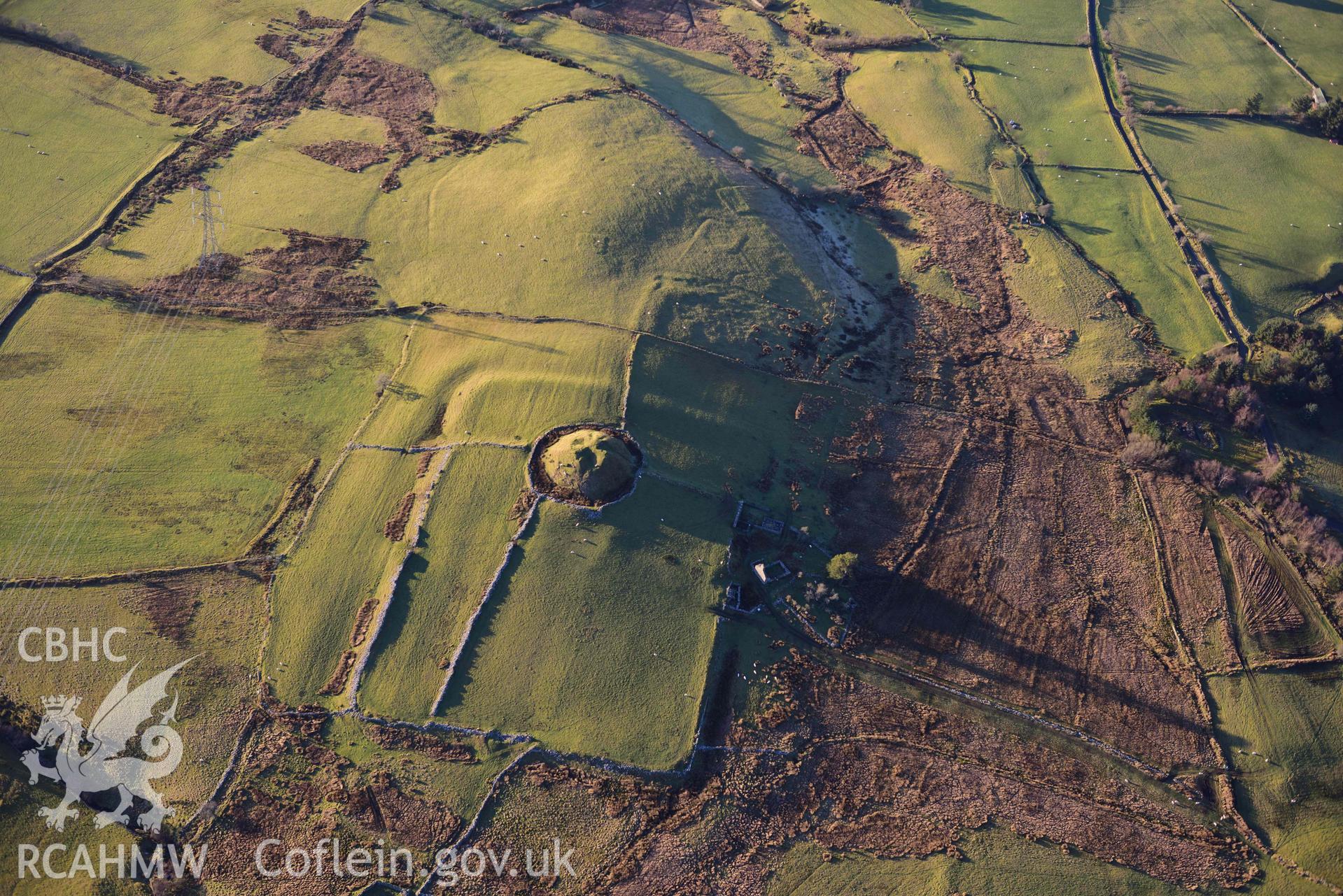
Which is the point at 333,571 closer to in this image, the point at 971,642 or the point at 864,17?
the point at 971,642

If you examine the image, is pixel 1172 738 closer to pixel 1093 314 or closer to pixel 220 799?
pixel 1093 314

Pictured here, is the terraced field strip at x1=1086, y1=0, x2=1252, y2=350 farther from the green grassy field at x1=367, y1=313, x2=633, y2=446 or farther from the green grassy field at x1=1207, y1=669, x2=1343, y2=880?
the green grassy field at x1=367, y1=313, x2=633, y2=446

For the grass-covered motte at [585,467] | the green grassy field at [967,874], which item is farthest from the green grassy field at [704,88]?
the green grassy field at [967,874]

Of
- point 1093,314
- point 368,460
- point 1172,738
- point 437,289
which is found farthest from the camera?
point 1093,314

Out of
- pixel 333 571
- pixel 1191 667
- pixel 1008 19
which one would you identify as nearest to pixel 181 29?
pixel 333 571

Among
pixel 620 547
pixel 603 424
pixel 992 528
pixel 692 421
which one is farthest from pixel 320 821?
pixel 992 528

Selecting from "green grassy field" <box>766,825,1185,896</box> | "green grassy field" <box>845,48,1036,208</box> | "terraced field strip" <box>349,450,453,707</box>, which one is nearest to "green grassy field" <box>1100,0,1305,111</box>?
"green grassy field" <box>845,48,1036,208</box>
